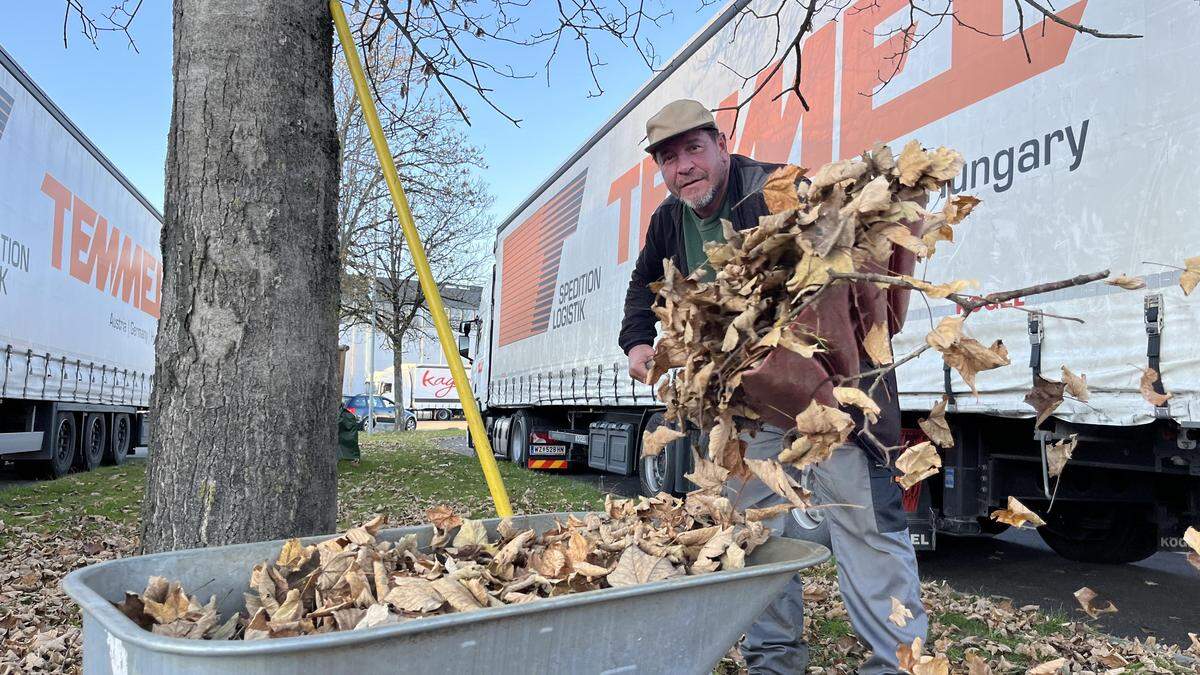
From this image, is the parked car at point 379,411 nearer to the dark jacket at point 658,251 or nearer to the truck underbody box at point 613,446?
the truck underbody box at point 613,446

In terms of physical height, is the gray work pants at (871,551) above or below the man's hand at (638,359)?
below

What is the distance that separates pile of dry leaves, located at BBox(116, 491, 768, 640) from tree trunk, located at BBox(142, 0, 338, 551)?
774 millimetres

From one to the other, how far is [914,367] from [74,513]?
22.7 ft

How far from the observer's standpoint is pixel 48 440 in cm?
1078

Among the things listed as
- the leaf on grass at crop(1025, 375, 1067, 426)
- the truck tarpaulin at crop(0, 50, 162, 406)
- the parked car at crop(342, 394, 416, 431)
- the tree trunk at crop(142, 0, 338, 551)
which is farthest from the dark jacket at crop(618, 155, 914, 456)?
the parked car at crop(342, 394, 416, 431)

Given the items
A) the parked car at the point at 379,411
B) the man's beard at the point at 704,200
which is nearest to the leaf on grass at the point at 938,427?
the man's beard at the point at 704,200

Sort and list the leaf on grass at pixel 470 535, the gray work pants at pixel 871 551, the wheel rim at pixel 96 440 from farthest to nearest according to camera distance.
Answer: the wheel rim at pixel 96 440, the gray work pants at pixel 871 551, the leaf on grass at pixel 470 535

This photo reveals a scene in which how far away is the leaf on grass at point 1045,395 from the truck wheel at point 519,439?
35.8ft

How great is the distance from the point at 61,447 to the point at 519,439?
664 cm

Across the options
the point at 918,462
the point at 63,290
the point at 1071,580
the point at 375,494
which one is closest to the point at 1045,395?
the point at 918,462

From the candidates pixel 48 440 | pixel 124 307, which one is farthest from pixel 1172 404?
pixel 124 307

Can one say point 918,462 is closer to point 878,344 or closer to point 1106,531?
point 878,344

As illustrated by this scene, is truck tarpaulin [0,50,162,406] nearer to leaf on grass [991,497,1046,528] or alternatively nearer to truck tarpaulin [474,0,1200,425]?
truck tarpaulin [474,0,1200,425]

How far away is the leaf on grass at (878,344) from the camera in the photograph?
1.81 m
